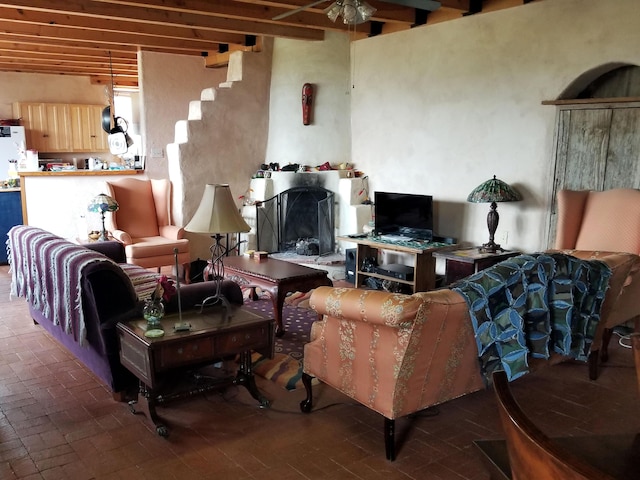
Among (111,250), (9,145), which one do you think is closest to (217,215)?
(111,250)

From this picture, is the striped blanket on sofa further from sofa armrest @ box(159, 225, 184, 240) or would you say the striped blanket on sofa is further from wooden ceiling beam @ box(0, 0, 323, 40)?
wooden ceiling beam @ box(0, 0, 323, 40)

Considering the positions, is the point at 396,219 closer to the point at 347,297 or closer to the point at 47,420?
the point at 347,297

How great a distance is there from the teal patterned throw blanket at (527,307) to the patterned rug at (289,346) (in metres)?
1.34

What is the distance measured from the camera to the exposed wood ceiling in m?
5.17

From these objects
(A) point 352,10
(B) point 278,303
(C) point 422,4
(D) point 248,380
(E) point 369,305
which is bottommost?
(D) point 248,380

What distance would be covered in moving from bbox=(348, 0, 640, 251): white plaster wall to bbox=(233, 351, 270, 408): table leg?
306cm

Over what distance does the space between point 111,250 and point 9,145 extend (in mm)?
5735

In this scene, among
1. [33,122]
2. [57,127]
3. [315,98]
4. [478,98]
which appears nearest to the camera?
[478,98]

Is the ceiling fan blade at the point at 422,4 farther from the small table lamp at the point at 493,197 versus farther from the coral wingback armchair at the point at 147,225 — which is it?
the coral wingback armchair at the point at 147,225

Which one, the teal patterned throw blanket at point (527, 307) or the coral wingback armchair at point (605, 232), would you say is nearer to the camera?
the teal patterned throw blanket at point (527, 307)

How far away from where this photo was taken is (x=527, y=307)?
2.72 meters

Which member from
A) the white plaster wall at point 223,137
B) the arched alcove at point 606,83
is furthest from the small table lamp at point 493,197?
the white plaster wall at point 223,137

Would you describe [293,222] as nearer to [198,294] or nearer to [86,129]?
[198,294]

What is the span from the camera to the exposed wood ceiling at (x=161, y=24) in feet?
17.0
